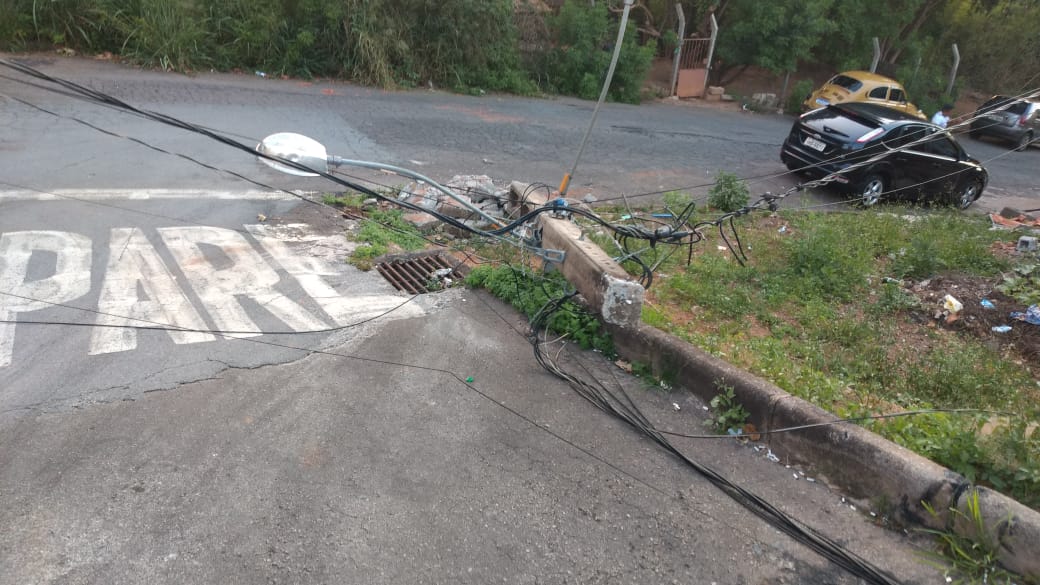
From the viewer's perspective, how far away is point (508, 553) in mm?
3738

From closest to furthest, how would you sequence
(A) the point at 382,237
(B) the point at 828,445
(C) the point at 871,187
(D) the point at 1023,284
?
(B) the point at 828,445, (D) the point at 1023,284, (A) the point at 382,237, (C) the point at 871,187

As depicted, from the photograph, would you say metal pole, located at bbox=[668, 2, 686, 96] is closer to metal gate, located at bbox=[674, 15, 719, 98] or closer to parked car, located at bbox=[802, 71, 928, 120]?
metal gate, located at bbox=[674, 15, 719, 98]

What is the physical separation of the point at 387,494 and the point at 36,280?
4403 millimetres

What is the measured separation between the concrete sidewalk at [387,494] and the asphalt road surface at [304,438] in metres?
0.01

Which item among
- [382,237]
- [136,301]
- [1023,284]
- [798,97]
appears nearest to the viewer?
[136,301]

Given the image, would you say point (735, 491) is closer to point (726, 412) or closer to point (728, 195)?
point (726, 412)

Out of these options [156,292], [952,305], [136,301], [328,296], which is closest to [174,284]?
[156,292]

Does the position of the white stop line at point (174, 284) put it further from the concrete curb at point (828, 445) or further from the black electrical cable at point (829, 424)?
the black electrical cable at point (829, 424)

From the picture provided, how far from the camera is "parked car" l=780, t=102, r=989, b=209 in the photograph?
38.1 feet

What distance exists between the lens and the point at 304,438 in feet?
14.8

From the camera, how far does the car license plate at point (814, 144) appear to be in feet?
39.7

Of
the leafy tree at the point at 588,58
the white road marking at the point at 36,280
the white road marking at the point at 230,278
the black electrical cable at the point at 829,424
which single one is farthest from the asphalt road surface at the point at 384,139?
the black electrical cable at the point at 829,424

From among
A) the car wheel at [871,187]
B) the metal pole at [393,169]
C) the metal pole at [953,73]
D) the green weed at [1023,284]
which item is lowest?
the green weed at [1023,284]

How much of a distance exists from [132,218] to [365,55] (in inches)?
401
